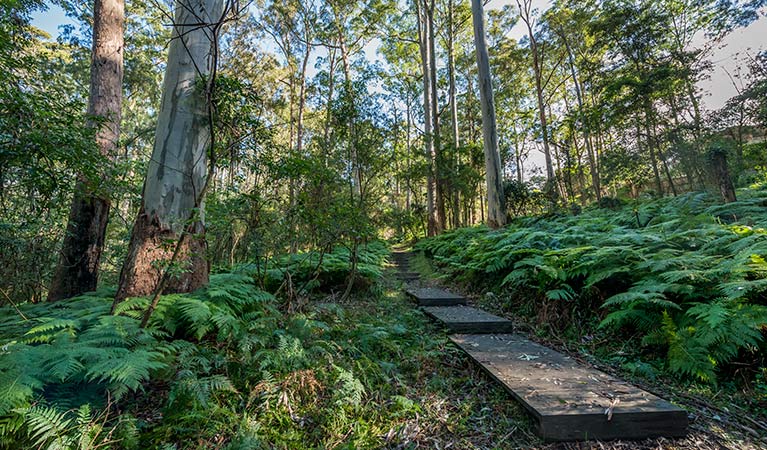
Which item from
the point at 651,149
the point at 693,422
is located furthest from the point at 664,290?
the point at 651,149

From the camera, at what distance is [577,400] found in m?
1.94

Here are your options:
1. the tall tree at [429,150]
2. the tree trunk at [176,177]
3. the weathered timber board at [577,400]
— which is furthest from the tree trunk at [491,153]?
the tree trunk at [176,177]

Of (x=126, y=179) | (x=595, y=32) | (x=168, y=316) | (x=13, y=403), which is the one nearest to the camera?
(x=13, y=403)

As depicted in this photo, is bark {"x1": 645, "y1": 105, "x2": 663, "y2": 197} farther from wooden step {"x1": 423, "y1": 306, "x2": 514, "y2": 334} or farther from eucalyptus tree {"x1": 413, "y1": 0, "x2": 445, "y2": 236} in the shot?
wooden step {"x1": 423, "y1": 306, "x2": 514, "y2": 334}

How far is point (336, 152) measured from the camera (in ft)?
25.0

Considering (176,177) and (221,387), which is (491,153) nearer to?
(176,177)

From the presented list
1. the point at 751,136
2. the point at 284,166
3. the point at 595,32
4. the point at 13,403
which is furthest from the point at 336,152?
the point at 751,136

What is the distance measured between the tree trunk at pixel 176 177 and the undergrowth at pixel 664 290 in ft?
12.6

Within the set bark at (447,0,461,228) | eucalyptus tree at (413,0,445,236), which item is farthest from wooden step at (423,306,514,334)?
eucalyptus tree at (413,0,445,236)

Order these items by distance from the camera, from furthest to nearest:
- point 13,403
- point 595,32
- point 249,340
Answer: point 595,32 → point 249,340 → point 13,403

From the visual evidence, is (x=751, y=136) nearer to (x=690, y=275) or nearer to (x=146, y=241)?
(x=690, y=275)

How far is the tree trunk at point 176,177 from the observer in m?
3.14

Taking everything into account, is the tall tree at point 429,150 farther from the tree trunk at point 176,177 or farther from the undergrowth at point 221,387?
the undergrowth at point 221,387

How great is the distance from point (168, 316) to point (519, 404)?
8.95ft
